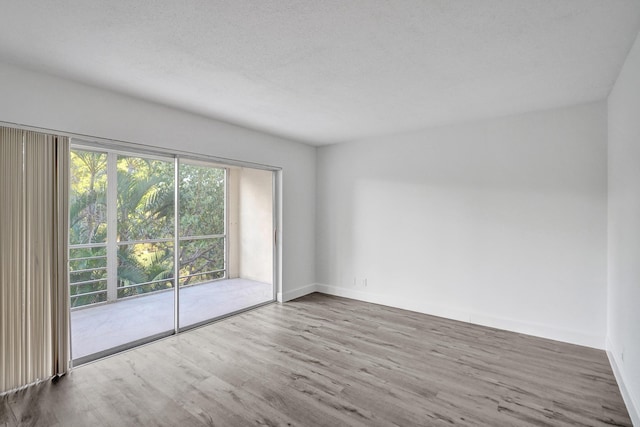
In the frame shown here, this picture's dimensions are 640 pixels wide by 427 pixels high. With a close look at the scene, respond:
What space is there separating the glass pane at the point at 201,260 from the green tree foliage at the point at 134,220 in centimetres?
2

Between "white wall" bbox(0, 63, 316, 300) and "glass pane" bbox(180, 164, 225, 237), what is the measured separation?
113 cm

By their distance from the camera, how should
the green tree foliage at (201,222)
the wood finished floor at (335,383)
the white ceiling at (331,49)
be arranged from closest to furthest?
1. the white ceiling at (331,49)
2. the wood finished floor at (335,383)
3. the green tree foliage at (201,222)

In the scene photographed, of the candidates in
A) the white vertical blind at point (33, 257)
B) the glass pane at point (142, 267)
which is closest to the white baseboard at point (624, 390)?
the white vertical blind at point (33, 257)

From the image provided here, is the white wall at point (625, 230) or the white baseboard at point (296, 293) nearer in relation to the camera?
the white wall at point (625, 230)

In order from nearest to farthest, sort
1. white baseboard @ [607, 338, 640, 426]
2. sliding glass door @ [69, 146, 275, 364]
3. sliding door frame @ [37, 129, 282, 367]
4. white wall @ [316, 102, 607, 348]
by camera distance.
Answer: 1. white baseboard @ [607, 338, 640, 426]
2. sliding door frame @ [37, 129, 282, 367]
3. white wall @ [316, 102, 607, 348]
4. sliding glass door @ [69, 146, 275, 364]

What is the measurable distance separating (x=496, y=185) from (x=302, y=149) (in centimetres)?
307

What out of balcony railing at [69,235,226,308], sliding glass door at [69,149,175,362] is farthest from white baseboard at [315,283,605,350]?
sliding glass door at [69,149,175,362]

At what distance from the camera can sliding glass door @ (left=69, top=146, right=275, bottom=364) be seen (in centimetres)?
398

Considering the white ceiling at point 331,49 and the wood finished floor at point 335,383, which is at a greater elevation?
the white ceiling at point 331,49

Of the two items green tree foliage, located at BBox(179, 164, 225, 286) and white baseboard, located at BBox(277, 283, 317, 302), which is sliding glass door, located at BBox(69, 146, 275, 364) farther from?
white baseboard, located at BBox(277, 283, 317, 302)

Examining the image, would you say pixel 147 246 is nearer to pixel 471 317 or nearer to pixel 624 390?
pixel 471 317

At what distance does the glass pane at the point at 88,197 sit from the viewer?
4.29 meters

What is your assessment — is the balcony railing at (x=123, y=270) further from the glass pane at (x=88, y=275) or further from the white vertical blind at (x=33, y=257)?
the white vertical blind at (x=33, y=257)

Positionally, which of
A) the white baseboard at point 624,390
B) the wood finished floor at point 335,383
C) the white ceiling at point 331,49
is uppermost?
the white ceiling at point 331,49
